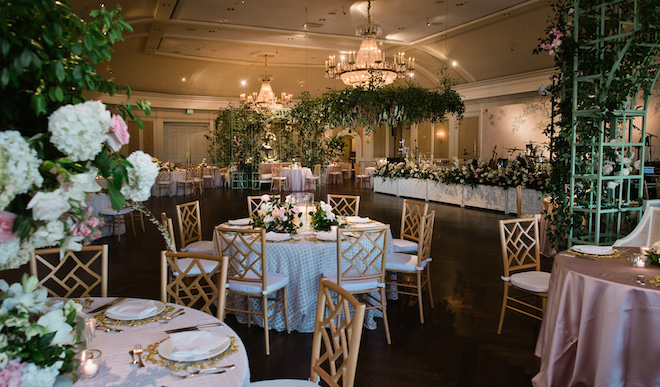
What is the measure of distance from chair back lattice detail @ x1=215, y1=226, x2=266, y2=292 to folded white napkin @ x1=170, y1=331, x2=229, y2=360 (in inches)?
61.1

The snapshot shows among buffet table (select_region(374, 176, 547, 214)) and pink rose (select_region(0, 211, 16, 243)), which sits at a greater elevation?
pink rose (select_region(0, 211, 16, 243))

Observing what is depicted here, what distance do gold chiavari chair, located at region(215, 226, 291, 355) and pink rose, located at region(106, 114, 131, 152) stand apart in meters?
2.25

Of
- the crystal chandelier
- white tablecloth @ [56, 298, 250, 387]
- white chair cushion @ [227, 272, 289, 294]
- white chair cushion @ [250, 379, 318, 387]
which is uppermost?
the crystal chandelier

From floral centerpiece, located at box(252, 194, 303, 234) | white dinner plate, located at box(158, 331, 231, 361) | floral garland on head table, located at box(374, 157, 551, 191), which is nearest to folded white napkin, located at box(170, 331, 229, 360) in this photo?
white dinner plate, located at box(158, 331, 231, 361)

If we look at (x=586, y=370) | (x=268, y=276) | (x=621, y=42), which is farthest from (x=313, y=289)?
(x=621, y=42)

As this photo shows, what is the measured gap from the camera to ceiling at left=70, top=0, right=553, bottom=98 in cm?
977

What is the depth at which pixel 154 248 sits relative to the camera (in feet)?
21.8

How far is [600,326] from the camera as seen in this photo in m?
2.56

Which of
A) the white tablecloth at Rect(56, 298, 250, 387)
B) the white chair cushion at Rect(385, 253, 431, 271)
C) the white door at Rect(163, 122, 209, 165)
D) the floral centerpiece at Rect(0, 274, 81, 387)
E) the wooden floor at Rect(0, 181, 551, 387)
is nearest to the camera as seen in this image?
the floral centerpiece at Rect(0, 274, 81, 387)

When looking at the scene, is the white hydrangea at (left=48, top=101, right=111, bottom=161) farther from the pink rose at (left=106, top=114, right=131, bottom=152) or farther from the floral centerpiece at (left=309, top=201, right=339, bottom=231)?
the floral centerpiece at (left=309, top=201, right=339, bottom=231)

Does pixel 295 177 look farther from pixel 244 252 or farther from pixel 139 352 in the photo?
pixel 139 352

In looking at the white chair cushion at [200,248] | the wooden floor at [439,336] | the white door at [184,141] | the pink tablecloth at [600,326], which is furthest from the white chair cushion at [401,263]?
the white door at [184,141]

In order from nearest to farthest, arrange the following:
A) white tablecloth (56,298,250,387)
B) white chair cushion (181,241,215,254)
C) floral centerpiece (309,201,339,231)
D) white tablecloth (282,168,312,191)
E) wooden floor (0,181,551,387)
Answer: white tablecloth (56,298,250,387), wooden floor (0,181,551,387), floral centerpiece (309,201,339,231), white chair cushion (181,241,215,254), white tablecloth (282,168,312,191)

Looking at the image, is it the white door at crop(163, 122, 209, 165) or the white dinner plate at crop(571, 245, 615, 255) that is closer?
the white dinner plate at crop(571, 245, 615, 255)
